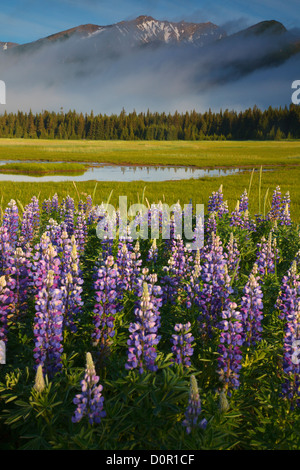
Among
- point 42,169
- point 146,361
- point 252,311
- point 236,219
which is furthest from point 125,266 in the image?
point 42,169

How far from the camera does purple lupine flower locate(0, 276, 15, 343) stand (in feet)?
12.7

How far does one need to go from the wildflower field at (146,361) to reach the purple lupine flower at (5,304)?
2 cm

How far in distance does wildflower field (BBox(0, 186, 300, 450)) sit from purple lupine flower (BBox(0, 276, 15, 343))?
0.05 ft

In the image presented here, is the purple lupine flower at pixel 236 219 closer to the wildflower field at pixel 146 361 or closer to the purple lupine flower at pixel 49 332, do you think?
the wildflower field at pixel 146 361

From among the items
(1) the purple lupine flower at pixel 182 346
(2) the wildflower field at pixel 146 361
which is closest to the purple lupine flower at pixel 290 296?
(2) the wildflower field at pixel 146 361

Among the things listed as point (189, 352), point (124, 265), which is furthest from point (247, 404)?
point (124, 265)

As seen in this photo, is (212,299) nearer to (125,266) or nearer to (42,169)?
(125,266)

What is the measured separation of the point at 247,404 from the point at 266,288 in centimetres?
203

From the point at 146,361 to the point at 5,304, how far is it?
6.63 feet

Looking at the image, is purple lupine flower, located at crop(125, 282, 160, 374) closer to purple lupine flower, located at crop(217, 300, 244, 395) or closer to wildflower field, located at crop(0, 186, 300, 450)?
wildflower field, located at crop(0, 186, 300, 450)

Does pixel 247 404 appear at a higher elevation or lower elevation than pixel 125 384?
lower

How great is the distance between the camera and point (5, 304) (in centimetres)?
425
